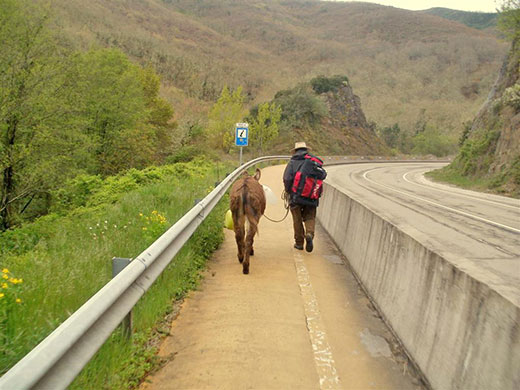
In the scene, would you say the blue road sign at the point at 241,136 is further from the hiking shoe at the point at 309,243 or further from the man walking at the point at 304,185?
the hiking shoe at the point at 309,243

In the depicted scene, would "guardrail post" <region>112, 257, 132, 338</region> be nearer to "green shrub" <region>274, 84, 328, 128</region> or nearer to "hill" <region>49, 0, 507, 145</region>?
"green shrub" <region>274, 84, 328, 128</region>

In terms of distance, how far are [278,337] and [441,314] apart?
154cm

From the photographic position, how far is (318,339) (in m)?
3.82

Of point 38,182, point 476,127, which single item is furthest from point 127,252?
point 476,127

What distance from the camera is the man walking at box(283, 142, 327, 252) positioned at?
265 inches

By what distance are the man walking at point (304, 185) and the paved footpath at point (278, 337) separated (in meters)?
1.20

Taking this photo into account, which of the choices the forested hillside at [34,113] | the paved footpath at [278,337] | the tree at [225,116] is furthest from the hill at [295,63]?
the paved footpath at [278,337]

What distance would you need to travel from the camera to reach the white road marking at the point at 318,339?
3162 millimetres

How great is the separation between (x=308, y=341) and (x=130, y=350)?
1.69m

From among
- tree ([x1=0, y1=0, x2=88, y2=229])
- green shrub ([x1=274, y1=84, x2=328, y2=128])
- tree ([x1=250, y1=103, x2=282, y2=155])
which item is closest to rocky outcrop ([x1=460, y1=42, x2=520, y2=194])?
tree ([x1=250, y1=103, x2=282, y2=155])

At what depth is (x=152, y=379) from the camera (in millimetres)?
3029

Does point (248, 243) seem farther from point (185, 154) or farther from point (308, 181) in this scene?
point (185, 154)

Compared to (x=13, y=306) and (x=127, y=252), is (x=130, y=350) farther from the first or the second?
(x=127, y=252)

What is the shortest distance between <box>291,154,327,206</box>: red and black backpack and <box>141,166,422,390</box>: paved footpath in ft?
4.38
